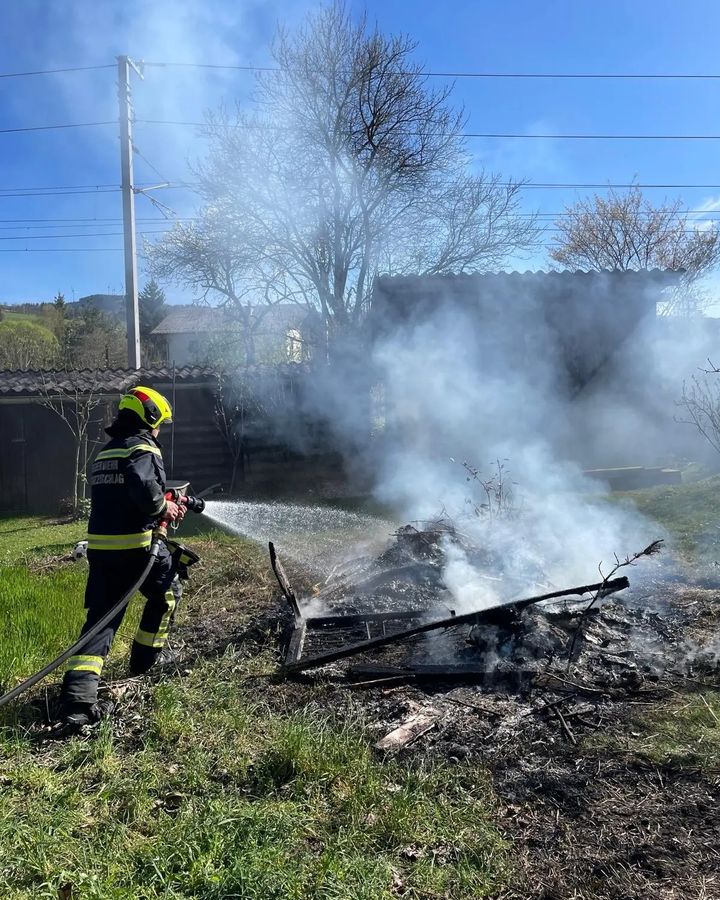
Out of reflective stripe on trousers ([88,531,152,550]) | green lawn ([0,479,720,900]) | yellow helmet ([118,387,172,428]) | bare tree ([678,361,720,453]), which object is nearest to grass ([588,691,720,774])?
green lawn ([0,479,720,900])

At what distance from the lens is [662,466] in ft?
38.1

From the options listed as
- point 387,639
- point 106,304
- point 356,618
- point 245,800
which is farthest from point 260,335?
point 106,304

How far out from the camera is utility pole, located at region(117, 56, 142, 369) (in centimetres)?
1391

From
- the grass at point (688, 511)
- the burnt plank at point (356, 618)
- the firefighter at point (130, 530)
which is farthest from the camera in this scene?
the grass at point (688, 511)

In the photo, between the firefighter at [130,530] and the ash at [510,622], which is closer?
the firefighter at [130,530]

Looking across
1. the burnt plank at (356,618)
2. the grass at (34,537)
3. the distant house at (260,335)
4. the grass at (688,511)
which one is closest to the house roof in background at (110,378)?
the distant house at (260,335)

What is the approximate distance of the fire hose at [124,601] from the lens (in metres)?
3.24

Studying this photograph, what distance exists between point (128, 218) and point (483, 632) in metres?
13.1

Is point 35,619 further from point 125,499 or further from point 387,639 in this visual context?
point 387,639

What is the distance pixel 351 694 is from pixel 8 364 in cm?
2876

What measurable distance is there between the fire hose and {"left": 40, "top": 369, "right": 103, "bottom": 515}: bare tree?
8202 millimetres

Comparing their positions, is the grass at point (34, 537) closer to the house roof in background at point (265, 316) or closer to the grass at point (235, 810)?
the grass at point (235, 810)

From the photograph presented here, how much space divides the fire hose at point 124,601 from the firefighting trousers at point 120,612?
0.06 m

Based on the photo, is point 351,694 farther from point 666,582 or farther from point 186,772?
point 666,582
